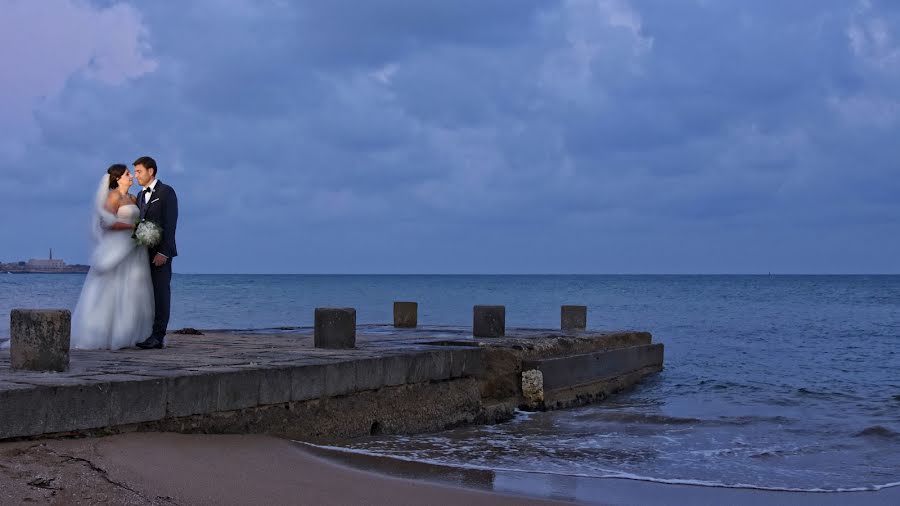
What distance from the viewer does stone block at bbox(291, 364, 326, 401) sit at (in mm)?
7582

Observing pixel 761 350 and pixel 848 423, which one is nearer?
pixel 848 423

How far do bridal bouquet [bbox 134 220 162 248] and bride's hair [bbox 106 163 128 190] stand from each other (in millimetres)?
570

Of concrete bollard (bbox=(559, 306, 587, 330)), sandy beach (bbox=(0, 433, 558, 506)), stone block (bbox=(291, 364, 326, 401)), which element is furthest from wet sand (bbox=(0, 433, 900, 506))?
concrete bollard (bbox=(559, 306, 587, 330))

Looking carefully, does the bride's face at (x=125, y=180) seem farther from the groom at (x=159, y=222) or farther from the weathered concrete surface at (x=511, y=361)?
the weathered concrete surface at (x=511, y=361)

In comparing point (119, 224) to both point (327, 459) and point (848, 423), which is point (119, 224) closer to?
point (327, 459)

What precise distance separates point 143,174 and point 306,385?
3667 millimetres

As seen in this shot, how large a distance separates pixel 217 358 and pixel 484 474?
2.81 metres

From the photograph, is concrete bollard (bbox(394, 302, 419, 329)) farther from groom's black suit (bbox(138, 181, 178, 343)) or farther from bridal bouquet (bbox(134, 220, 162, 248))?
bridal bouquet (bbox(134, 220, 162, 248))

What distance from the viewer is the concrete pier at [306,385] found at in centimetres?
580

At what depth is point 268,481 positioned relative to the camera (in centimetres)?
565

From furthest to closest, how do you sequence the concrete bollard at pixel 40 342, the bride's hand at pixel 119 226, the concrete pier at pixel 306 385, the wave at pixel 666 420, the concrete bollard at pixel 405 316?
the concrete bollard at pixel 405 316
the wave at pixel 666 420
the bride's hand at pixel 119 226
the concrete bollard at pixel 40 342
the concrete pier at pixel 306 385

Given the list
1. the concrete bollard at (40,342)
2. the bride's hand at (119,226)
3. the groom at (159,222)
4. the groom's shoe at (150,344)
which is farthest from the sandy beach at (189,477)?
the bride's hand at (119,226)

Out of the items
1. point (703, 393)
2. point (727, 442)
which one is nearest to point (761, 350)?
point (703, 393)

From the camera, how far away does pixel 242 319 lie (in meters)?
37.4
